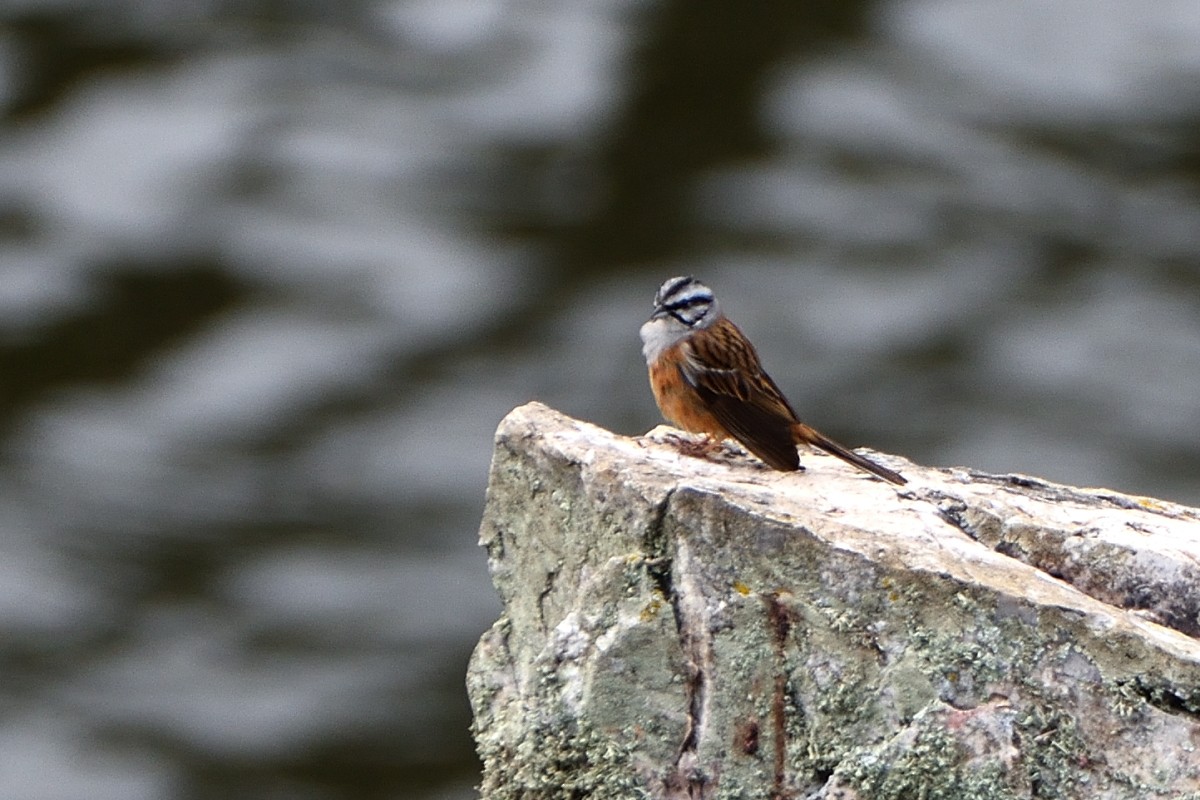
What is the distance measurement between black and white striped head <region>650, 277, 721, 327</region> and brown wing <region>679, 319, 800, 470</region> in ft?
0.30

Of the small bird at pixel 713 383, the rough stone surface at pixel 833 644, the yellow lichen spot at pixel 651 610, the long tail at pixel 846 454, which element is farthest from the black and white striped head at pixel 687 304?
the yellow lichen spot at pixel 651 610

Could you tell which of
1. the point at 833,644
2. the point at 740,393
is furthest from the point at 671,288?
the point at 833,644

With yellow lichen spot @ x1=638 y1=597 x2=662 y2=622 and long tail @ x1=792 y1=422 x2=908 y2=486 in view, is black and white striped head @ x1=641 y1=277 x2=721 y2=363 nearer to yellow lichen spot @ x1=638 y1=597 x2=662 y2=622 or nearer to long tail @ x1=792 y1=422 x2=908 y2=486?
long tail @ x1=792 y1=422 x2=908 y2=486

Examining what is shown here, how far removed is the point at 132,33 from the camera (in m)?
24.4

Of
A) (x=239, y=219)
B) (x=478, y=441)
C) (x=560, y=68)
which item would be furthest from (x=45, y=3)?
(x=478, y=441)

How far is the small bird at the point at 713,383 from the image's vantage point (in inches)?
242

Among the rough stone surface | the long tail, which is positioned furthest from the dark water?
the rough stone surface

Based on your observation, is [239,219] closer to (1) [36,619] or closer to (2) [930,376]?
(1) [36,619]

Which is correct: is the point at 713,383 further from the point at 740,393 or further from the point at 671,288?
the point at 671,288

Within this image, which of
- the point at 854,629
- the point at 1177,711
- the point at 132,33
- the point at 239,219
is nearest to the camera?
the point at 1177,711

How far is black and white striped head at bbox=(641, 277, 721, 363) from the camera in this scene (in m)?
7.86

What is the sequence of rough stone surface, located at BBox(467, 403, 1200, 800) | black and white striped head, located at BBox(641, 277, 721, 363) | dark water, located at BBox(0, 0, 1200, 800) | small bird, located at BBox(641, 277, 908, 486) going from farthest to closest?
1. dark water, located at BBox(0, 0, 1200, 800)
2. black and white striped head, located at BBox(641, 277, 721, 363)
3. small bird, located at BBox(641, 277, 908, 486)
4. rough stone surface, located at BBox(467, 403, 1200, 800)

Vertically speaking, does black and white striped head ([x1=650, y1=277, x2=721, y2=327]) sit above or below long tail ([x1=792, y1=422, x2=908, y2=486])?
above

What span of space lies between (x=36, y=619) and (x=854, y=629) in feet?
58.4
